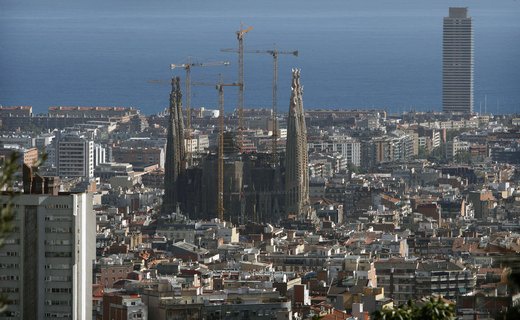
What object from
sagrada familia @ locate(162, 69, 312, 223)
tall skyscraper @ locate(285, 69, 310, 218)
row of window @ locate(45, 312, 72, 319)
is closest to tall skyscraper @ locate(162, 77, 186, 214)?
sagrada familia @ locate(162, 69, 312, 223)

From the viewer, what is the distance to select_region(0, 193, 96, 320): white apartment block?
80.7ft

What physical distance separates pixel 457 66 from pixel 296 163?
4734cm

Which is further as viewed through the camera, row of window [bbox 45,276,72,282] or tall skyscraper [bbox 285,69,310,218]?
tall skyscraper [bbox 285,69,310,218]

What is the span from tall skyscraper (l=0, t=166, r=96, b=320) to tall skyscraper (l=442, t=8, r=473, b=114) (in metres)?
77.0

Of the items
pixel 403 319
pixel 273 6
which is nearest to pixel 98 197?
pixel 403 319

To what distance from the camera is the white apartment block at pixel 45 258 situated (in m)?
24.6

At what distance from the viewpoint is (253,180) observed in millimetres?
56250

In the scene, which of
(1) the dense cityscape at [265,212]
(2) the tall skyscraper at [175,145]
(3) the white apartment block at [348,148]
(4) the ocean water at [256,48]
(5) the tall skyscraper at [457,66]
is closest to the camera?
(1) the dense cityscape at [265,212]

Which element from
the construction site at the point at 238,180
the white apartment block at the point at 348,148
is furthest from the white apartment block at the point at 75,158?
the construction site at the point at 238,180

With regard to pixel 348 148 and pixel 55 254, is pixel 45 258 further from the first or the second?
pixel 348 148

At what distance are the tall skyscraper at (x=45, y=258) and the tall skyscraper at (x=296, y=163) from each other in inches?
1195

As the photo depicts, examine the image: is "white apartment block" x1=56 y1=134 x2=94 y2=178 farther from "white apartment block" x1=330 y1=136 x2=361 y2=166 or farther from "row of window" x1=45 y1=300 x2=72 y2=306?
"row of window" x1=45 y1=300 x2=72 y2=306

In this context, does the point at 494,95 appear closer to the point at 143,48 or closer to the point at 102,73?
the point at 102,73

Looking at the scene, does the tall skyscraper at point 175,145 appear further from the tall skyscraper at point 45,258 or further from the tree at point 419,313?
the tree at point 419,313
